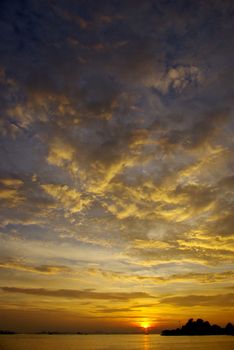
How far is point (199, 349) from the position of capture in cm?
14562

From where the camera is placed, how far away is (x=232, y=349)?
138375 mm

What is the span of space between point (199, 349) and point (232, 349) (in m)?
14.5
